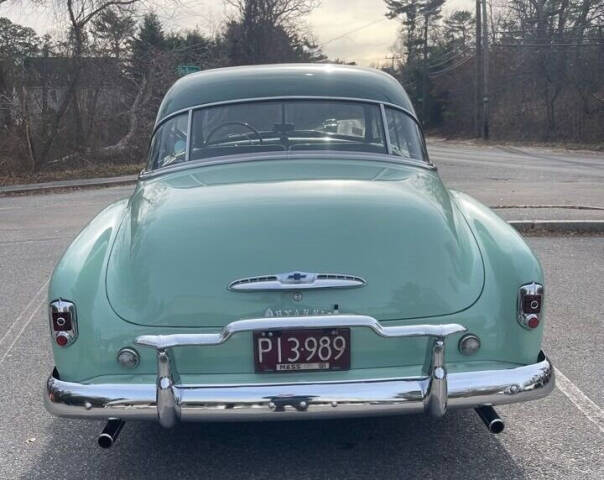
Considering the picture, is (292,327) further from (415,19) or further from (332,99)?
(415,19)

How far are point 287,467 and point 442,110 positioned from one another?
167 ft

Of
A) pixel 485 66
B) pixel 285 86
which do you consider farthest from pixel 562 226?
pixel 485 66

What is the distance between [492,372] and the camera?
295 cm

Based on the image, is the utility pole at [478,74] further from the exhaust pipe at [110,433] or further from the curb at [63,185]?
the exhaust pipe at [110,433]

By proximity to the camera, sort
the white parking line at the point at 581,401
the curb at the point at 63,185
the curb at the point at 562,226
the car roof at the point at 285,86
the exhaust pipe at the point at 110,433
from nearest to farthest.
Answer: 1. the exhaust pipe at the point at 110,433
2. the white parking line at the point at 581,401
3. the car roof at the point at 285,86
4. the curb at the point at 562,226
5. the curb at the point at 63,185

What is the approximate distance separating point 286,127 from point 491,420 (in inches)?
89.5

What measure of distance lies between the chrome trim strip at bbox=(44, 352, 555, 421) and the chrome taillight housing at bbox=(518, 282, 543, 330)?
28 cm

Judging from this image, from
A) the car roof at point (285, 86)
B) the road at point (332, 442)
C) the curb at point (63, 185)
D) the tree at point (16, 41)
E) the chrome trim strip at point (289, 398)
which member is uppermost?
the tree at point (16, 41)

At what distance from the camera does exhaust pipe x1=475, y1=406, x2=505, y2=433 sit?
3.03m

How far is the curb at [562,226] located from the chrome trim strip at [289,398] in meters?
6.24

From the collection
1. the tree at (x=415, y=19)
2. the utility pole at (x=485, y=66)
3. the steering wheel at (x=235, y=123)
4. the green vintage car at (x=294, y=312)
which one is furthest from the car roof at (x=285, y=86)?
the tree at (x=415, y=19)

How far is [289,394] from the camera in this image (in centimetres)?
278

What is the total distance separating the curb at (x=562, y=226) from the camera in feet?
28.8

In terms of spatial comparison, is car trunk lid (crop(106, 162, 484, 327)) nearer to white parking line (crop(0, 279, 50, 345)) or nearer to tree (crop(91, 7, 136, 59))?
white parking line (crop(0, 279, 50, 345))
